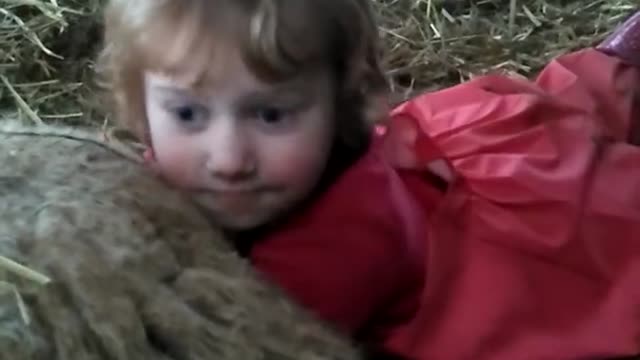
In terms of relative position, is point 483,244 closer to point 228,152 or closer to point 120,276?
point 228,152

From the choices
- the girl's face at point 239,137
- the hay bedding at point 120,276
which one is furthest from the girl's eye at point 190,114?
the hay bedding at point 120,276

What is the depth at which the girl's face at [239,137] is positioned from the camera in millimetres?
1533

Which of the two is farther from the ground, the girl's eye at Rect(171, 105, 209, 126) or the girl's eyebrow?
the girl's eyebrow

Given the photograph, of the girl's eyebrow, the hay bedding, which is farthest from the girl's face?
the hay bedding

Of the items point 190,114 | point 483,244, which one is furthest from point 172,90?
point 483,244

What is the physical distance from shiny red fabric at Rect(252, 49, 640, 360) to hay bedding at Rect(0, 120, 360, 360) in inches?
5.8

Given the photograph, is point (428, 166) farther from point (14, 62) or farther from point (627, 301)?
point (14, 62)

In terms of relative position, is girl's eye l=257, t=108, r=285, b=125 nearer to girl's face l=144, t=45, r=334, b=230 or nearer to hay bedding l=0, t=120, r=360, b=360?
girl's face l=144, t=45, r=334, b=230

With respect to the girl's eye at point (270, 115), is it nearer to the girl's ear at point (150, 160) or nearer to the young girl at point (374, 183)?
the young girl at point (374, 183)

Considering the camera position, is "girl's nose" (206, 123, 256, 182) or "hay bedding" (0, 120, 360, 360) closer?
"hay bedding" (0, 120, 360, 360)

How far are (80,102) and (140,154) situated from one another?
0.74m

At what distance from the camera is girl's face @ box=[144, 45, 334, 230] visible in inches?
60.4

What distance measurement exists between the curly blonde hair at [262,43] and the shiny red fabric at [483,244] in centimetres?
8

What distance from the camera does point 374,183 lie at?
5.36ft
